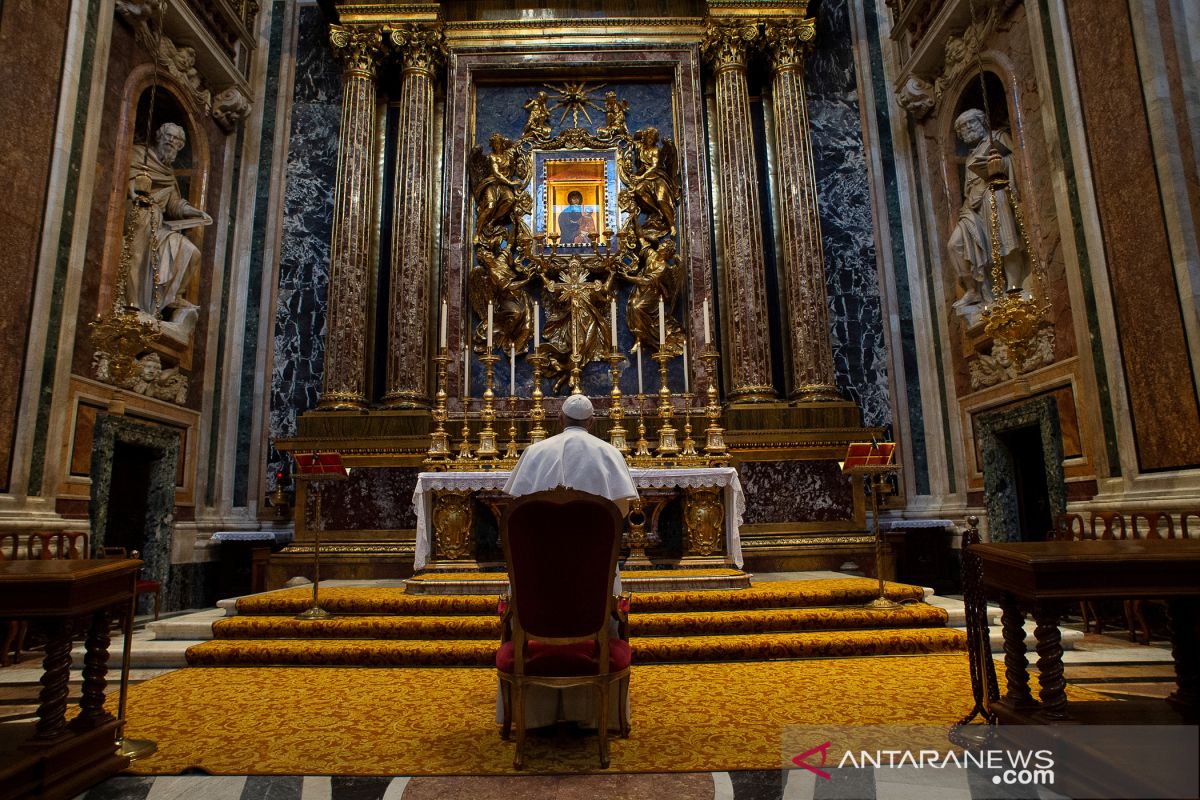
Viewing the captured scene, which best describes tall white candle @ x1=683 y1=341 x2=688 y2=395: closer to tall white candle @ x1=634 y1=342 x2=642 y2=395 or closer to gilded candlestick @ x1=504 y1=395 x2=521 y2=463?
tall white candle @ x1=634 y1=342 x2=642 y2=395

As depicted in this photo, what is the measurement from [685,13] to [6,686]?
10807mm

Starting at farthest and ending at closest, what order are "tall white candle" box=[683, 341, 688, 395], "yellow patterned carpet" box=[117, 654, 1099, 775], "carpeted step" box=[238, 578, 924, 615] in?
"tall white candle" box=[683, 341, 688, 395] < "carpeted step" box=[238, 578, 924, 615] < "yellow patterned carpet" box=[117, 654, 1099, 775]

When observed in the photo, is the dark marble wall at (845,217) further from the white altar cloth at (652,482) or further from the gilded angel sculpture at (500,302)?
the gilded angel sculpture at (500,302)

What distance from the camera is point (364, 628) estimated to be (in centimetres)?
573

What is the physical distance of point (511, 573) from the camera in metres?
3.45

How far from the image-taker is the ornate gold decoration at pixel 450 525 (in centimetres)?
700

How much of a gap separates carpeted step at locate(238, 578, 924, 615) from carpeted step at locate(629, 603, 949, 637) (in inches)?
8.5

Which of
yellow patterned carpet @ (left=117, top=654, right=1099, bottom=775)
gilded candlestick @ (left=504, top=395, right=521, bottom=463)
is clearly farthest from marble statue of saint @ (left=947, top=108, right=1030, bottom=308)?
gilded candlestick @ (left=504, top=395, right=521, bottom=463)

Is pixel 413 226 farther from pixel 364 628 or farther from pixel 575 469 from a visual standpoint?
pixel 575 469

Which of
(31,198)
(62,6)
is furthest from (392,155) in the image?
(31,198)

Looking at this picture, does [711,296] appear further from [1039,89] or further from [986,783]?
[986,783]

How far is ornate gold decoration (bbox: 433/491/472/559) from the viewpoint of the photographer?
7.00 m

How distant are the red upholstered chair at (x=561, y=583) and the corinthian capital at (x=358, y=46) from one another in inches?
348

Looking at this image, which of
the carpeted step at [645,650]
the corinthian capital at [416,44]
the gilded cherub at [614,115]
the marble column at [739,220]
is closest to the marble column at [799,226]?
the marble column at [739,220]
